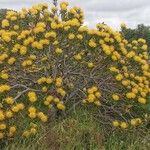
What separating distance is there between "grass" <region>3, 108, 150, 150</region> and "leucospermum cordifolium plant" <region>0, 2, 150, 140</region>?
16cm

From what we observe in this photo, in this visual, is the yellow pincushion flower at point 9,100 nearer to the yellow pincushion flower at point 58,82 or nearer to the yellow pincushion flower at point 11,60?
the yellow pincushion flower at point 11,60

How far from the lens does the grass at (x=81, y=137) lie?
7228 mm

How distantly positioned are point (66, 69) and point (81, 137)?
4.30ft

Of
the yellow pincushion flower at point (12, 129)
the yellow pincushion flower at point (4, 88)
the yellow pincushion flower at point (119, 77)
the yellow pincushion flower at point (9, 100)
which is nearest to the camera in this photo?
the yellow pincushion flower at point (12, 129)

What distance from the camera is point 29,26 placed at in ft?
28.3

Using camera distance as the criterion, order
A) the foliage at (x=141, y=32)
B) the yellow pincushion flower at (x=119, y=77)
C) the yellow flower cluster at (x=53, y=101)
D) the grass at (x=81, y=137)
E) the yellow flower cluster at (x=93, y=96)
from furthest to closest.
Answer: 1. the foliage at (x=141, y=32)
2. the yellow pincushion flower at (x=119, y=77)
3. the yellow flower cluster at (x=93, y=96)
4. the yellow flower cluster at (x=53, y=101)
5. the grass at (x=81, y=137)

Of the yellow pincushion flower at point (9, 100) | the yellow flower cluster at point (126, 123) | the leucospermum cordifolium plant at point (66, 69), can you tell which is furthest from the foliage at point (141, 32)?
the yellow pincushion flower at point (9, 100)

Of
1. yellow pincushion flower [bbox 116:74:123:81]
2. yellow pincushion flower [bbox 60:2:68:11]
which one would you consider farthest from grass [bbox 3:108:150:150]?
yellow pincushion flower [bbox 60:2:68:11]

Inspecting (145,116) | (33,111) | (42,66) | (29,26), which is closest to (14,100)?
(33,111)

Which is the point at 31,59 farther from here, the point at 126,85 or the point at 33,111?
the point at 126,85

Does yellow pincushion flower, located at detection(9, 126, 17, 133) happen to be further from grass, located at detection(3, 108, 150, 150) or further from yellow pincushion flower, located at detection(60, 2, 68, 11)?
yellow pincushion flower, located at detection(60, 2, 68, 11)

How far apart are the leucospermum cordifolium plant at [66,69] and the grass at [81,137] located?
0.52ft

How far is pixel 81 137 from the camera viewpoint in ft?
24.7

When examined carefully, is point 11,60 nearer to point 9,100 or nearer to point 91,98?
point 9,100
